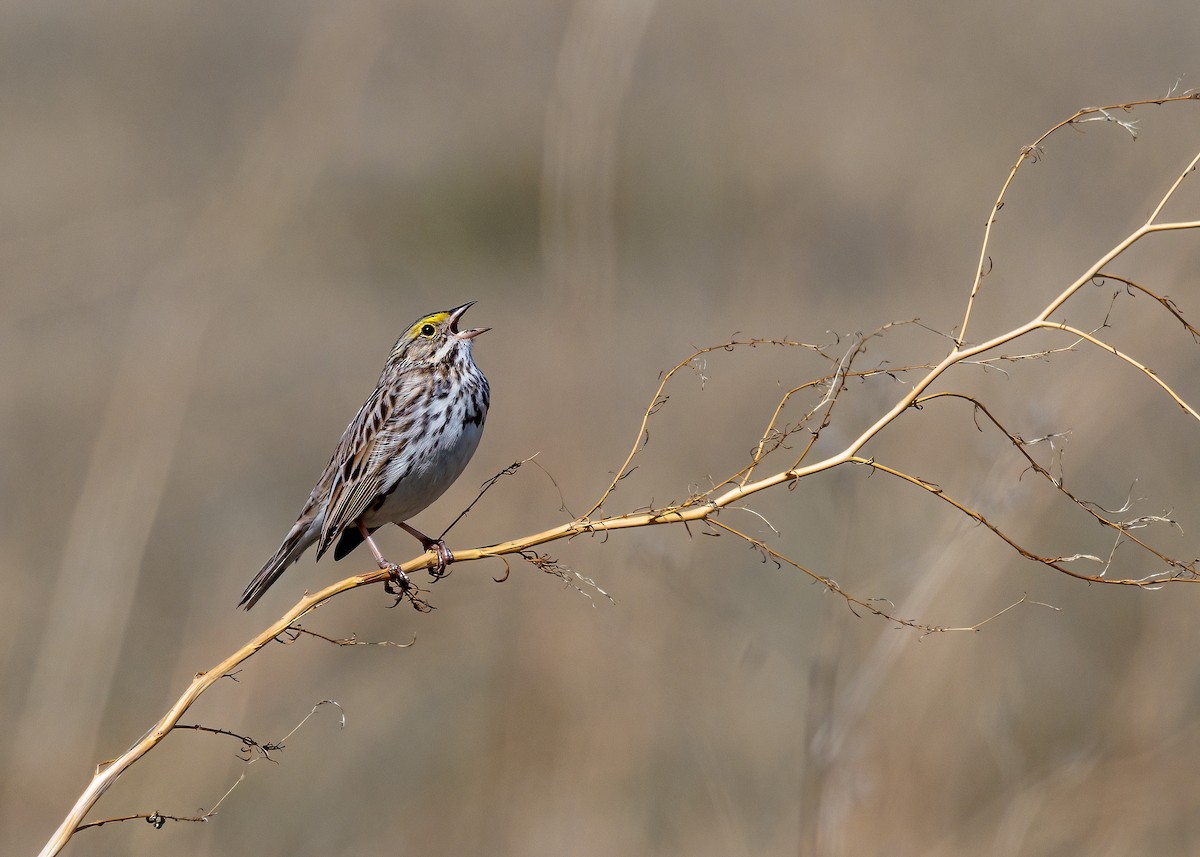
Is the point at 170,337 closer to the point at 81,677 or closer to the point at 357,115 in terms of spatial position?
the point at 81,677

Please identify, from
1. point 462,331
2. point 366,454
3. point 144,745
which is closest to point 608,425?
point 366,454

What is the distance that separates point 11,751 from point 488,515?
362 centimetres

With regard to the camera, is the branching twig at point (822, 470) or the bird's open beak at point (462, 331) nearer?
the branching twig at point (822, 470)

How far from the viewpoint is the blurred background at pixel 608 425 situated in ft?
20.3

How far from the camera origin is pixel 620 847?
7.59m

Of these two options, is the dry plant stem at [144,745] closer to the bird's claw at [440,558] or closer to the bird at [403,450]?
the bird's claw at [440,558]

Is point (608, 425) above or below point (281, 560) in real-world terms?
above

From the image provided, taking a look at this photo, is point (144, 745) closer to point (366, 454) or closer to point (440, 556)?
point (440, 556)

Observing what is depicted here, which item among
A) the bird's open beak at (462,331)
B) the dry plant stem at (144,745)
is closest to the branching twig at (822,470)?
the dry plant stem at (144,745)

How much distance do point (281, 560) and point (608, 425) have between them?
147 inches

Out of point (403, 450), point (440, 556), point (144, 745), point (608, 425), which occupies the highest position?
point (608, 425)

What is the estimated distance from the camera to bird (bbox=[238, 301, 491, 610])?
4824 millimetres

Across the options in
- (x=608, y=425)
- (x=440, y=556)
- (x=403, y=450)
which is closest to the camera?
(x=440, y=556)

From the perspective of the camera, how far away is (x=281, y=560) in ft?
15.7
